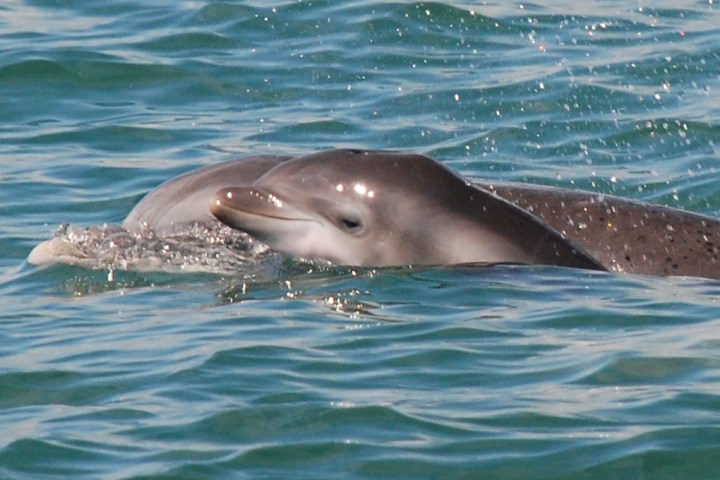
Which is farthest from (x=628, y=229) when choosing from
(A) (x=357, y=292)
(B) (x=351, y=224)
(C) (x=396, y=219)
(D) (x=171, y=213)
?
(D) (x=171, y=213)

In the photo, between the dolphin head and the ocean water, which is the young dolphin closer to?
the dolphin head

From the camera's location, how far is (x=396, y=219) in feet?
36.2

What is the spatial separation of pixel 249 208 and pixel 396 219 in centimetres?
90

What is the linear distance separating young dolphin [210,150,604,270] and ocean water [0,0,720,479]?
19 cm

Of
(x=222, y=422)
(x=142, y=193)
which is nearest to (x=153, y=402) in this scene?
(x=222, y=422)

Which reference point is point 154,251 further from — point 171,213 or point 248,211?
point 248,211

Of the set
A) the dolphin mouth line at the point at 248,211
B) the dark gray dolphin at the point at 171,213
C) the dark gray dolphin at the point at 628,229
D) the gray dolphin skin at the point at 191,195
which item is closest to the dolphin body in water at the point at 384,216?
the dolphin mouth line at the point at 248,211

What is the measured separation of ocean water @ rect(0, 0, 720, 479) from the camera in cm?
780

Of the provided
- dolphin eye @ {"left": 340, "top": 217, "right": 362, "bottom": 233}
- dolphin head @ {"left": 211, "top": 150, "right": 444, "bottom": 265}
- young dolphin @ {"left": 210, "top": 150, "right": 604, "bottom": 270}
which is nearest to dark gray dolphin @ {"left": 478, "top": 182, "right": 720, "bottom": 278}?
young dolphin @ {"left": 210, "top": 150, "right": 604, "bottom": 270}

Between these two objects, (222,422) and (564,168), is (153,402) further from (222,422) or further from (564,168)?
(564,168)

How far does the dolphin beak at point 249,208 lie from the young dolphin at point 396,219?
2 cm

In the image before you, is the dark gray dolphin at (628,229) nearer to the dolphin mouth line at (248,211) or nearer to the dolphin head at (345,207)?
the dolphin head at (345,207)

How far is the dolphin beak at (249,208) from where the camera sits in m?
10.7

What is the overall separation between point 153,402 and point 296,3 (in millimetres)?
12822
